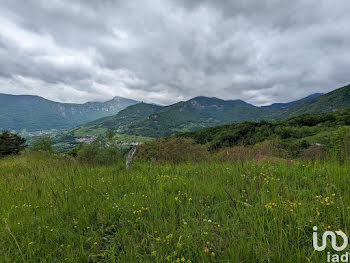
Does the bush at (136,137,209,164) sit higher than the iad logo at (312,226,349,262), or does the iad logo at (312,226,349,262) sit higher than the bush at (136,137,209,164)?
the bush at (136,137,209,164)

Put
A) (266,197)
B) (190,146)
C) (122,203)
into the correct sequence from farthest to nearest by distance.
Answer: (190,146), (122,203), (266,197)

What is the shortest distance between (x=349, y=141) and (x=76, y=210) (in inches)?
354

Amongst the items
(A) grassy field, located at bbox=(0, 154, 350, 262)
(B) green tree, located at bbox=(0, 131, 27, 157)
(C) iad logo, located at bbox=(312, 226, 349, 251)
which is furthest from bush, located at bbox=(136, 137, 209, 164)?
(B) green tree, located at bbox=(0, 131, 27, 157)

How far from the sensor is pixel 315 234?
2246 millimetres

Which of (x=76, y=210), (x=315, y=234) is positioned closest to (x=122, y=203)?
(x=76, y=210)

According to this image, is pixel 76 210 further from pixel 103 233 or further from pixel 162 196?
pixel 162 196

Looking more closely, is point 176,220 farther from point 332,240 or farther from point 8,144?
point 8,144

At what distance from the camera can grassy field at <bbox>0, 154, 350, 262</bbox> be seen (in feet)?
7.04

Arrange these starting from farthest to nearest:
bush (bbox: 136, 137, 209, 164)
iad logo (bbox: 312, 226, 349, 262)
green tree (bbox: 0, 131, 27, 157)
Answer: green tree (bbox: 0, 131, 27, 157), bush (bbox: 136, 137, 209, 164), iad logo (bbox: 312, 226, 349, 262)

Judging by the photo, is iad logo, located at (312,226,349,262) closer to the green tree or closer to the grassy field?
the grassy field

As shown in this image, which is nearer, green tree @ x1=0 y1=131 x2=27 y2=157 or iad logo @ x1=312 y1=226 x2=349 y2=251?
iad logo @ x1=312 y1=226 x2=349 y2=251

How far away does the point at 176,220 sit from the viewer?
2934mm

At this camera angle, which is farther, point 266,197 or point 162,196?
point 162,196

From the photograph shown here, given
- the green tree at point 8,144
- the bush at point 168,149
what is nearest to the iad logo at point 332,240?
the bush at point 168,149
